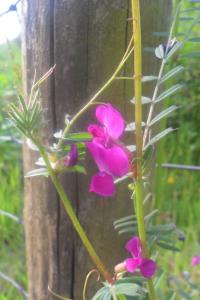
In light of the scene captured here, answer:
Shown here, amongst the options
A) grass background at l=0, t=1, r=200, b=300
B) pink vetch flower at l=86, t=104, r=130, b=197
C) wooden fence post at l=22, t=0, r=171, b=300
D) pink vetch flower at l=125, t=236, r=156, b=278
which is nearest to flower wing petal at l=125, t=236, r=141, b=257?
pink vetch flower at l=125, t=236, r=156, b=278

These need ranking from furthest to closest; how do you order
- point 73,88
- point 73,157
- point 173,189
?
point 173,189, point 73,88, point 73,157

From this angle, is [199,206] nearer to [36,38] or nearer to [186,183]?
[186,183]

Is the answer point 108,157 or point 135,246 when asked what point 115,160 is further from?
point 135,246

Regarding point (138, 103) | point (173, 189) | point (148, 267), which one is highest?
point (138, 103)

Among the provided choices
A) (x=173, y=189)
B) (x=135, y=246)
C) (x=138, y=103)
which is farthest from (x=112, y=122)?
(x=173, y=189)

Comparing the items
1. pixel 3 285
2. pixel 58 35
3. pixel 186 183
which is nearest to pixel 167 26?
pixel 58 35

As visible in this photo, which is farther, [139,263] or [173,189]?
[173,189]
